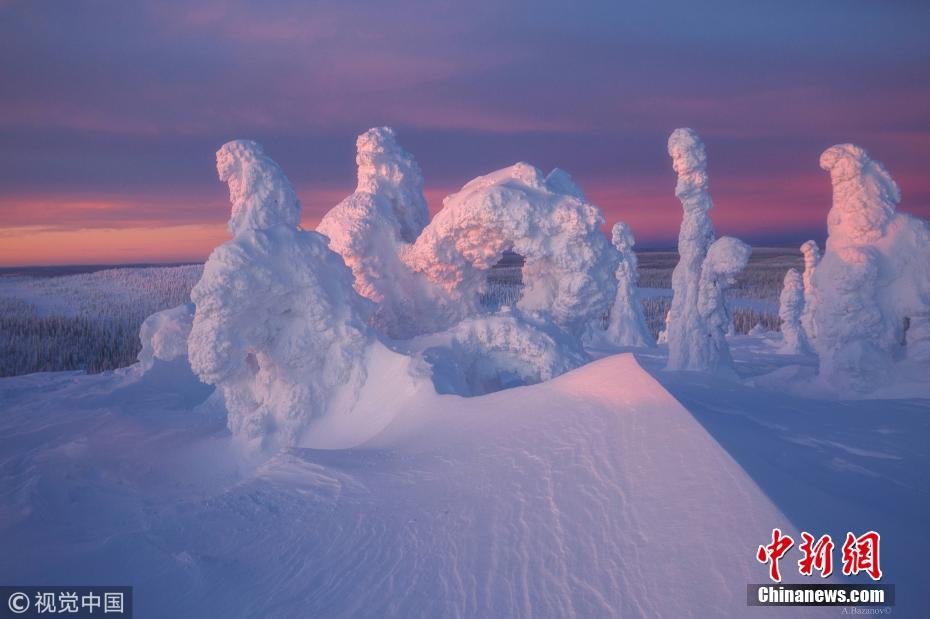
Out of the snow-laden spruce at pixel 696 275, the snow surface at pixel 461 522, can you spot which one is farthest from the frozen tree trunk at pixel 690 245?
the snow surface at pixel 461 522

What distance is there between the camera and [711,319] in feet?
52.8

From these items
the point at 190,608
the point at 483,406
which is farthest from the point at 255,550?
the point at 483,406

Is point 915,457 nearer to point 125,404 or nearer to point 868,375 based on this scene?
point 868,375

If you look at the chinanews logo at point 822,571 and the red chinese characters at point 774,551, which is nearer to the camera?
the chinanews logo at point 822,571

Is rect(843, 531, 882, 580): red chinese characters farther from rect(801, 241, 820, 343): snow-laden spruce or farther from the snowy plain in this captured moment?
rect(801, 241, 820, 343): snow-laden spruce

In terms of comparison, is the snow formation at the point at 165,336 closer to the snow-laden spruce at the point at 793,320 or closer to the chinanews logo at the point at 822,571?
the chinanews logo at the point at 822,571

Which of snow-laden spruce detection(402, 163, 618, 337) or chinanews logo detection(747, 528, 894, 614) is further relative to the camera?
snow-laden spruce detection(402, 163, 618, 337)

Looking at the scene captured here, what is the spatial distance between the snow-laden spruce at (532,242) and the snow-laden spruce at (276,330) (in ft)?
8.73

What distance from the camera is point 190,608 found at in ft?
14.4

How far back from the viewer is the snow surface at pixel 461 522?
4.26m

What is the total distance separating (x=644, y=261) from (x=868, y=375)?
13195cm

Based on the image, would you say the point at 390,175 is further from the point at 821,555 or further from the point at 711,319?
the point at 821,555

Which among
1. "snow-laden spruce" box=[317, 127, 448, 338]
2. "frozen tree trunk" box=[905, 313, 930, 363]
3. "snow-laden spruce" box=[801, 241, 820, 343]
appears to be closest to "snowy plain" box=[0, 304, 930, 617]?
"frozen tree trunk" box=[905, 313, 930, 363]

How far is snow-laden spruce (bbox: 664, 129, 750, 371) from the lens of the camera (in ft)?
49.9
